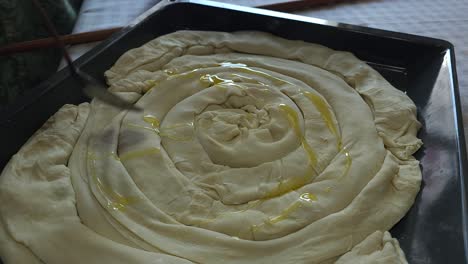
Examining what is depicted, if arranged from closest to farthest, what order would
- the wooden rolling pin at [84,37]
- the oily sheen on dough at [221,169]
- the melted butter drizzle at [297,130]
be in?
the oily sheen on dough at [221,169], the melted butter drizzle at [297,130], the wooden rolling pin at [84,37]

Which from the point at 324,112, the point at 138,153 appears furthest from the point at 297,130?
the point at 138,153

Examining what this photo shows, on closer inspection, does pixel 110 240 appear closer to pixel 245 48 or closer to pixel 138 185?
pixel 138 185

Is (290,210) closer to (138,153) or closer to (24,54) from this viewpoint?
(138,153)

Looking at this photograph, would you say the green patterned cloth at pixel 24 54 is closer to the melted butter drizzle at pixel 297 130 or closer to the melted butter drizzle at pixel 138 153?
the melted butter drizzle at pixel 138 153

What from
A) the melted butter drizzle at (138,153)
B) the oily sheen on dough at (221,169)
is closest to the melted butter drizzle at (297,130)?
the oily sheen on dough at (221,169)

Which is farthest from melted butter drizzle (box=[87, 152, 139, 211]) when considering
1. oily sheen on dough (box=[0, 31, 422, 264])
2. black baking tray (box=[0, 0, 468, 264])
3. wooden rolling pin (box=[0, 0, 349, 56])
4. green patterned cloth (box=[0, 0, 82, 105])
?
green patterned cloth (box=[0, 0, 82, 105])

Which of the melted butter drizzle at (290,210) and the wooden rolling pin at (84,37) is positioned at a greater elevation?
the wooden rolling pin at (84,37)
